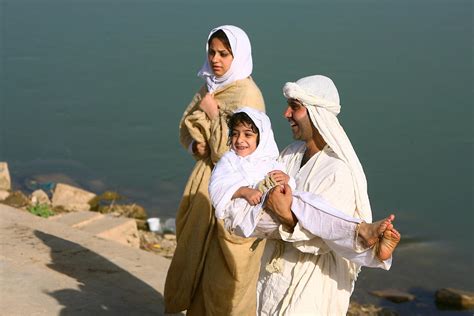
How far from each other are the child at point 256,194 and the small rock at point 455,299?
234 inches

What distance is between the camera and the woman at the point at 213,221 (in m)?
5.52

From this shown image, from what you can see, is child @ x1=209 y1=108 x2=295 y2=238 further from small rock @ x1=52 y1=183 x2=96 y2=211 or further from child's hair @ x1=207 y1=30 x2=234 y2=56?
small rock @ x1=52 y1=183 x2=96 y2=211

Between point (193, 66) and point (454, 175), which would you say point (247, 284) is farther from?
point (193, 66)

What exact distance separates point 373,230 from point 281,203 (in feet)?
1.27

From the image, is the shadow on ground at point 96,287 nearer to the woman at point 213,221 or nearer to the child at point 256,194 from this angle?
the woman at point 213,221

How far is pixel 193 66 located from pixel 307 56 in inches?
95.3

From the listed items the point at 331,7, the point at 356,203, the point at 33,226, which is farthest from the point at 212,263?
the point at 331,7

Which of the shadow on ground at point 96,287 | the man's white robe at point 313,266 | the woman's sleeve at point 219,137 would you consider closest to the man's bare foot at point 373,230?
the man's white robe at point 313,266

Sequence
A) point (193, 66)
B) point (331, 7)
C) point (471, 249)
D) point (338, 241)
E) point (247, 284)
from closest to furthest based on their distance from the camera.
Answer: point (338, 241), point (247, 284), point (471, 249), point (193, 66), point (331, 7)

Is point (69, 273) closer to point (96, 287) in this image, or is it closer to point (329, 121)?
point (96, 287)

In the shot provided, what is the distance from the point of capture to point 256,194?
3.90 metres

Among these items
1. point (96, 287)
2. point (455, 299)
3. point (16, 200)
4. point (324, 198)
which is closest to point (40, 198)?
point (16, 200)

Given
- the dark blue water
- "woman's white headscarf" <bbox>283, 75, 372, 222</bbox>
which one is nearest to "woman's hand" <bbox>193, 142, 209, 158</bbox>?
"woman's white headscarf" <bbox>283, 75, 372, 222</bbox>

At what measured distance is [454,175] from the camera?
13.3 metres
